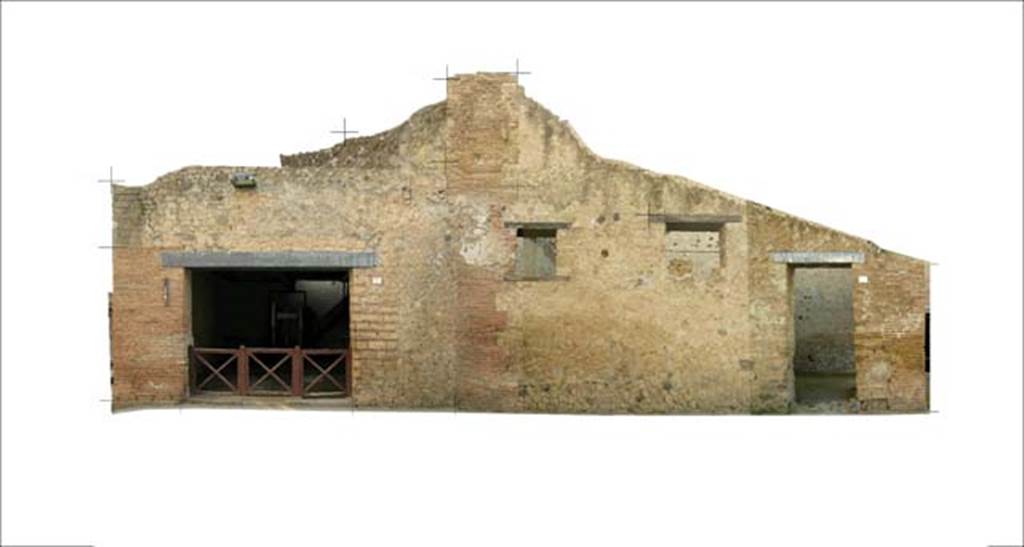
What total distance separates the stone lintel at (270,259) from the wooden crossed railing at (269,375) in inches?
56.5

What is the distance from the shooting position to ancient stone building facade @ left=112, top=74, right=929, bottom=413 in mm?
15086

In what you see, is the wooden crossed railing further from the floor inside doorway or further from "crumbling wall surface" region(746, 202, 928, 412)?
the floor inside doorway

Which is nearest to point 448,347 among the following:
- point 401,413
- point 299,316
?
point 401,413

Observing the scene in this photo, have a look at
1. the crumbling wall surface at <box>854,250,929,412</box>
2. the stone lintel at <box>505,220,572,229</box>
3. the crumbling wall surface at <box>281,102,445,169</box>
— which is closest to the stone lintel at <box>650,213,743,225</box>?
the stone lintel at <box>505,220,572,229</box>

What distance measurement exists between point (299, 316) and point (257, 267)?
4.49 metres

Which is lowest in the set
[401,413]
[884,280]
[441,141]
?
[401,413]

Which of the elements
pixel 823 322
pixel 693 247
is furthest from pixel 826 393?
pixel 693 247

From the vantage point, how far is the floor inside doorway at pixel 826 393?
15.3m

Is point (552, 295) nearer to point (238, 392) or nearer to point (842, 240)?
point (842, 240)

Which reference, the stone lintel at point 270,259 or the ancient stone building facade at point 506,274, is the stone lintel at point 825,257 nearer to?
the ancient stone building facade at point 506,274

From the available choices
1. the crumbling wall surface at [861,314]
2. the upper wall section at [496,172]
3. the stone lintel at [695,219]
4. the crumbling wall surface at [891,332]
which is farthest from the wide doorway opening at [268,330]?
the crumbling wall surface at [891,332]

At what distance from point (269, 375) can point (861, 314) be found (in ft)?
34.1

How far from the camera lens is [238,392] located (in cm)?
1619

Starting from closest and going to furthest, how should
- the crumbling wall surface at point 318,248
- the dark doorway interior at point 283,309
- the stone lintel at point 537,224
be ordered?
the stone lintel at point 537,224 → the crumbling wall surface at point 318,248 → the dark doorway interior at point 283,309
